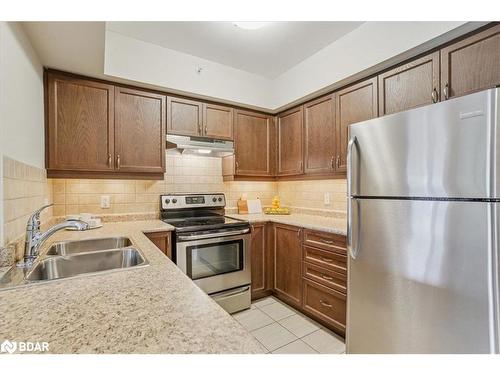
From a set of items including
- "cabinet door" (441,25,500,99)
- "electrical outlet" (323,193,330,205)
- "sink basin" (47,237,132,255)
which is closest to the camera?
"cabinet door" (441,25,500,99)

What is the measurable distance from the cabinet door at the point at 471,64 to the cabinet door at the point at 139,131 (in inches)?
90.7

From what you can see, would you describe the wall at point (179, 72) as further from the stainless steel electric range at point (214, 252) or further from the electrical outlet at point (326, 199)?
the electrical outlet at point (326, 199)

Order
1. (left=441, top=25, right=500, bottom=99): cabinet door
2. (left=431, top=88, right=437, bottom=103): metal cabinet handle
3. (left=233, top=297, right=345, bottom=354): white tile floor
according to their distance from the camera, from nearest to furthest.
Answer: (left=441, top=25, right=500, bottom=99): cabinet door, (left=431, top=88, right=437, bottom=103): metal cabinet handle, (left=233, top=297, right=345, bottom=354): white tile floor

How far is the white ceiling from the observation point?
208 centimetres

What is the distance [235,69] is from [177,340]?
2806 millimetres

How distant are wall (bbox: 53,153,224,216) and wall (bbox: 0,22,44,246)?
50cm

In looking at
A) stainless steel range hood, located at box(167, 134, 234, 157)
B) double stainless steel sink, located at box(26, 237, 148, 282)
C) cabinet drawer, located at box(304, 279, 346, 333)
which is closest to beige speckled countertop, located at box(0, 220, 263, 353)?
double stainless steel sink, located at box(26, 237, 148, 282)

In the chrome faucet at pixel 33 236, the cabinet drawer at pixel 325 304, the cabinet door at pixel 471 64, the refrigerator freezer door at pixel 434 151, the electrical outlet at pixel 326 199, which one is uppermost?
the cabinet door at pixel 471 64

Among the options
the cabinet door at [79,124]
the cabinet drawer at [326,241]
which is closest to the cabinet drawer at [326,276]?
the cabinet drawer at [326,241]

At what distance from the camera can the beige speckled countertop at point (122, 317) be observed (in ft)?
1.82

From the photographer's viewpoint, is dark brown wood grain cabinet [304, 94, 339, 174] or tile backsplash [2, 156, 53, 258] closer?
tile backsplash [2, 156, 53, 258]

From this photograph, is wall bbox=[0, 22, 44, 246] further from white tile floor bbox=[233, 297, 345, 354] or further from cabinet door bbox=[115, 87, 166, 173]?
white tile floor bbox=[233, 297, 345, 354]

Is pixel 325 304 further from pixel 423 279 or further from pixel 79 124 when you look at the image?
pixel 79 124

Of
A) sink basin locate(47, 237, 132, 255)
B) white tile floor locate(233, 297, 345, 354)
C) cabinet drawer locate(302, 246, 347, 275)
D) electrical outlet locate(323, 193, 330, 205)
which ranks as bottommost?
white tile floor locate(233, 297, 345, 354)
